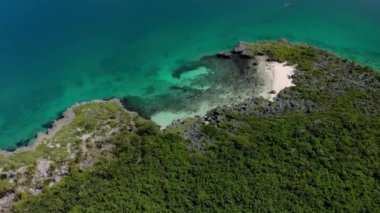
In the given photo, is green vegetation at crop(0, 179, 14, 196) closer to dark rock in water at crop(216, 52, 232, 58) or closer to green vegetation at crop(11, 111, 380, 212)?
green vegetation at crop(11, 111, 380, 212)

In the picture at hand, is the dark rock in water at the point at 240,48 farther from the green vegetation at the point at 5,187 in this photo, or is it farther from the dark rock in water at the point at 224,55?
the green vegetation at the point at 5,187

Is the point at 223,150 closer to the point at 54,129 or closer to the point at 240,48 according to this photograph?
the point at 54,129

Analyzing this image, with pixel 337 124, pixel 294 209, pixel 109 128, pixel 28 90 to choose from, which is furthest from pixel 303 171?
pixel 28 90

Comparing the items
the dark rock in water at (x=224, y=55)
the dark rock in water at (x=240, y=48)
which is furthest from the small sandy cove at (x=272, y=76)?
the dark rock in water at (x=224, y=55)

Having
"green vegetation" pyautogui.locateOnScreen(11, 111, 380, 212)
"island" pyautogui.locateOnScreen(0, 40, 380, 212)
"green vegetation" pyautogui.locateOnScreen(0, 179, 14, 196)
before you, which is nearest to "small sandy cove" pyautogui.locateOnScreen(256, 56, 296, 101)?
"island" pyautogui.locateOnScreen(0, 40, 380, 212)

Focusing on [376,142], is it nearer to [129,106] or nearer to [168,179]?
[168,179]

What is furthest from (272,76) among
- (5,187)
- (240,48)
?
(5,187)
